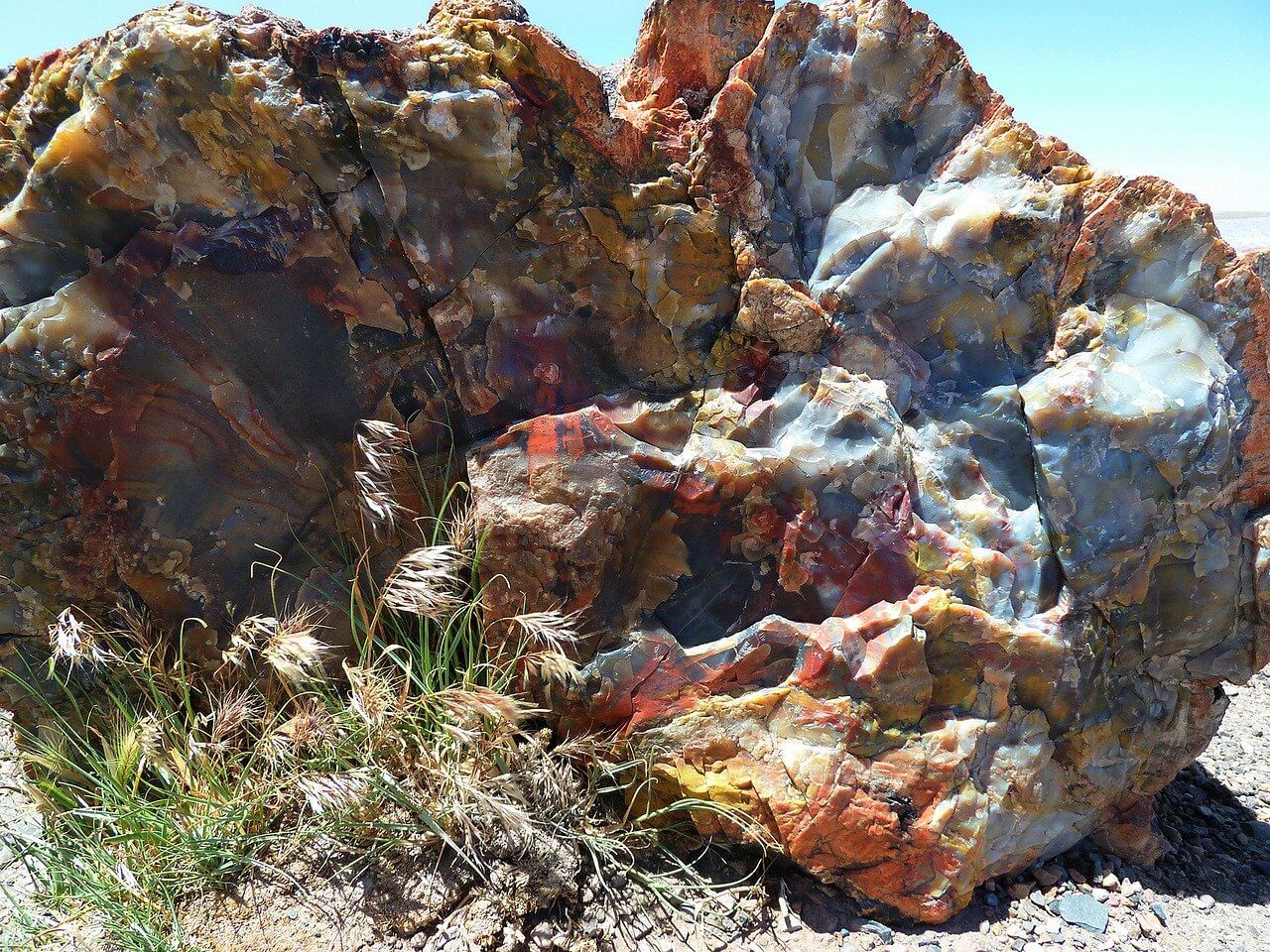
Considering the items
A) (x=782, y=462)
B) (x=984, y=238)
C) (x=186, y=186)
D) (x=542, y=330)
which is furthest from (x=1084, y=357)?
(x=186, y=186)

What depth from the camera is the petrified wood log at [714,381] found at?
2.91 metres

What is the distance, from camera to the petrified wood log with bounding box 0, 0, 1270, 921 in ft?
9.54

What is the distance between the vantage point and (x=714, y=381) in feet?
10.6

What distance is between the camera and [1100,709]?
316 cm

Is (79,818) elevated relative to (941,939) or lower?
lower

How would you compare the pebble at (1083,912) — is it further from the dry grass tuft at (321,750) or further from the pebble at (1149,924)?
the dry grass tuft at (321,750)

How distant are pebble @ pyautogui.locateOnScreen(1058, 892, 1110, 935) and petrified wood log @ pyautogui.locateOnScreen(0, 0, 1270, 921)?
202 millimetres

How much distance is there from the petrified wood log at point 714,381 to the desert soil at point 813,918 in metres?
0.15

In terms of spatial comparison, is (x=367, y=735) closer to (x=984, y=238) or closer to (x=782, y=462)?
(x=782, y=462)

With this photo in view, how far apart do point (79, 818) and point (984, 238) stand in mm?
4031

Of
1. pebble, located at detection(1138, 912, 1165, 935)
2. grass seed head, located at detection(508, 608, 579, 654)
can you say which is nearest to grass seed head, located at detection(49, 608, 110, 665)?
grass seed head, located at detection(508, 608, 579, 654)

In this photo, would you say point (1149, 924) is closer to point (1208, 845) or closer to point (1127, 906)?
A: point (1127, 906)

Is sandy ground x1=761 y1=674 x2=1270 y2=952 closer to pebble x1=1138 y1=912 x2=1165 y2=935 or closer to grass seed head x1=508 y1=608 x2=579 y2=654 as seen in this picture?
pebble x1=1138 y1=912 x2=1165 y2=935

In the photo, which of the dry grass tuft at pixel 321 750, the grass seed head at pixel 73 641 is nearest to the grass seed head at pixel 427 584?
the dry grass tuft at pixel 321 750
